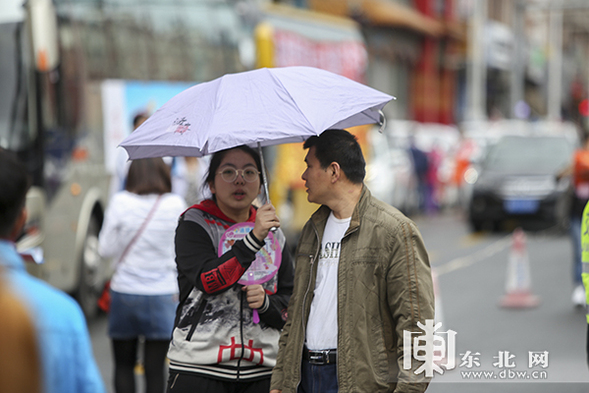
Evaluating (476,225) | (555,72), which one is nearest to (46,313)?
(476,225)

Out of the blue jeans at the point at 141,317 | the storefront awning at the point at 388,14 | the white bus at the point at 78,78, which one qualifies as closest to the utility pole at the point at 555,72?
the storefront awning at the point at 388,14

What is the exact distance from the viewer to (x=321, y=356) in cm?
312

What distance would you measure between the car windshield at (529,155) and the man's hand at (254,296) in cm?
1391

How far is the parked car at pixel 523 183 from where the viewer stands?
15766 mm

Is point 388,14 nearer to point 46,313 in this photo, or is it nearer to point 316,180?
point 316,180

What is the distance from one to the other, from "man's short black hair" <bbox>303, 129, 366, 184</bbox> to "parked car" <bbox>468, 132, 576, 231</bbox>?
42.3 ft

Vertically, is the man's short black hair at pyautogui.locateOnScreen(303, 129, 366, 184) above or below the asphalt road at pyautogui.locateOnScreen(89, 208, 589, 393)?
above

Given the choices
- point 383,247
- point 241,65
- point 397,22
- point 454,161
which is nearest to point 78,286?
point 241,65

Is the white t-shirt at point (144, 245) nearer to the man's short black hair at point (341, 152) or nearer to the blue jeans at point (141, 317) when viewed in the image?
the blue jeans at point (141, 317)

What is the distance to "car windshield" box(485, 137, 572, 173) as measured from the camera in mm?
16609

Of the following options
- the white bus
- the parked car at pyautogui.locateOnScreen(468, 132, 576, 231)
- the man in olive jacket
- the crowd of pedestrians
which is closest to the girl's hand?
the crowd of pedestrians

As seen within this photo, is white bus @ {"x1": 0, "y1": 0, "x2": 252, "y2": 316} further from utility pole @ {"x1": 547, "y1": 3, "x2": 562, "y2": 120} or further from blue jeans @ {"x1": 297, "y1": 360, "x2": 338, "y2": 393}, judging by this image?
utility pole @ {"x1": 547, "y1": 3, "x2": 562, "y2": 120}

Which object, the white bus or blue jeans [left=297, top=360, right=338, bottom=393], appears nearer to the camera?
blue jeans [left=297, top=360, right=338, bottom=393]

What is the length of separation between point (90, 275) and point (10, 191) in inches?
286
